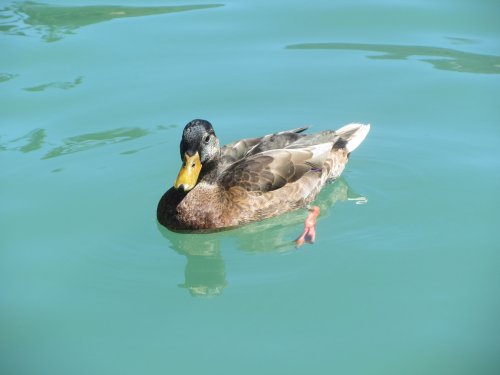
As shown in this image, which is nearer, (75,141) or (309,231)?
(309,231)

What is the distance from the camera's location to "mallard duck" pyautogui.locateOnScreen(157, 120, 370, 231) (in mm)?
7148

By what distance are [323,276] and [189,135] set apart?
1704 mm

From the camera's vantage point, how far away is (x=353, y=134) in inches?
322

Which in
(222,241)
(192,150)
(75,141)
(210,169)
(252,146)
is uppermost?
(192,150)

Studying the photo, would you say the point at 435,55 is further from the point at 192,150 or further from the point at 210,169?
the point at 192,150

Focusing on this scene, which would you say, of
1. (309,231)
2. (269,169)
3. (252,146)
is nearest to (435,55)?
(252,146)

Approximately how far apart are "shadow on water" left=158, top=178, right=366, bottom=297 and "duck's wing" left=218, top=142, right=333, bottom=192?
329mm

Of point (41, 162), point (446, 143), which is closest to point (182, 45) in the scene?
point (41, 162)

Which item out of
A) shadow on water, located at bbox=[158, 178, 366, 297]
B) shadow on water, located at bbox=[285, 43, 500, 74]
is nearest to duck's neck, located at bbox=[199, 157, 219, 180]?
shadow on water, located at bbox=[158, 178, 366, 297]

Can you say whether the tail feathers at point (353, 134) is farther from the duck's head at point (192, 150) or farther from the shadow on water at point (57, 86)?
the shadow on water at point (57, 86)

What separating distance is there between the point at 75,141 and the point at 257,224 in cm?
247

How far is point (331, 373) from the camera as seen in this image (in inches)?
211

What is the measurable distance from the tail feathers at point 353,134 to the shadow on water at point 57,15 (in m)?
4.69

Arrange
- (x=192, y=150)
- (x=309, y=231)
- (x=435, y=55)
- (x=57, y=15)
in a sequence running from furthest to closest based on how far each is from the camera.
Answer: (x=57, y=15) → (x=435, y=55) → (x=192, y=150) → (x=309, y=231)
